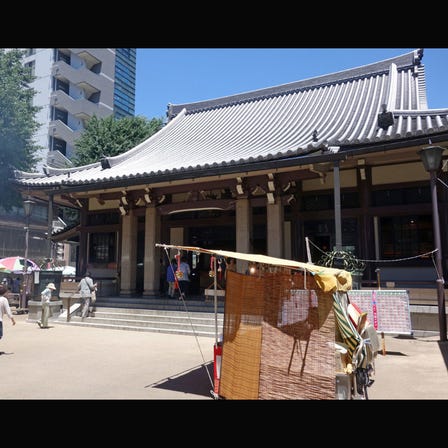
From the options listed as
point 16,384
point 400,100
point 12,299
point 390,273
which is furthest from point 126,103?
point 16,384

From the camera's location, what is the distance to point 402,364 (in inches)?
289

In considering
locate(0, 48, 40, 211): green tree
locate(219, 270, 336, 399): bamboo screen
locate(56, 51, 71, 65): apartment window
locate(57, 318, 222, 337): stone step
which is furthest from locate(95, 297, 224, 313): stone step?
locate(56, 51, 71, 65): apartment window

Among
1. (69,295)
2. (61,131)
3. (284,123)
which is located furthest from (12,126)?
(61,131)

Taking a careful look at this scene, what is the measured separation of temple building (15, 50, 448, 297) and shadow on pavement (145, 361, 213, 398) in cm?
550

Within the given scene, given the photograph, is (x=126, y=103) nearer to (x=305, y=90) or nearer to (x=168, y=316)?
(x=305, y=90)

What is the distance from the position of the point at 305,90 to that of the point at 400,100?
579 cm

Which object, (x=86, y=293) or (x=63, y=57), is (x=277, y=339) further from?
(x=63, y=57)

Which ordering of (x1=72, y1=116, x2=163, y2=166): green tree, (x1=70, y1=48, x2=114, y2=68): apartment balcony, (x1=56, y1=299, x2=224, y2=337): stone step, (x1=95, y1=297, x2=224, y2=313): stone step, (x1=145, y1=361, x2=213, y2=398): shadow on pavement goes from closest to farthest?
(x1=145, y1=361, x2=213, y2=398): shadow on pavement, (x1=56, y1=299, x2=224, y2=337): stone step, (x1=95, y1=297, x2=224, y2=313): stone step, (x1=72, y1=116, x2=163, y2=166): green tree, (x1=70, y1=48, x2=114, y2=68): apartment balcony

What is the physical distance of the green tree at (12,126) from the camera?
22766mm

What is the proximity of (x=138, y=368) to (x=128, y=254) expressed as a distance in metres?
8.45

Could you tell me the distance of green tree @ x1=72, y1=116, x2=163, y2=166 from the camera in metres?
25.5

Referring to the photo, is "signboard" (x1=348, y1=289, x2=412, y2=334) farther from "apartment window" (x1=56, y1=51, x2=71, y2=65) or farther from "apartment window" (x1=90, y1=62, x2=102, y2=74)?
"apartment window" (x1=90, y1=62, x2=102, y2=74)

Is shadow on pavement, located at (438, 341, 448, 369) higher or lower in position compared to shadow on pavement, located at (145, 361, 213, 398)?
higher

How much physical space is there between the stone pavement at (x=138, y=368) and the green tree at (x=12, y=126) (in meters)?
14.5
